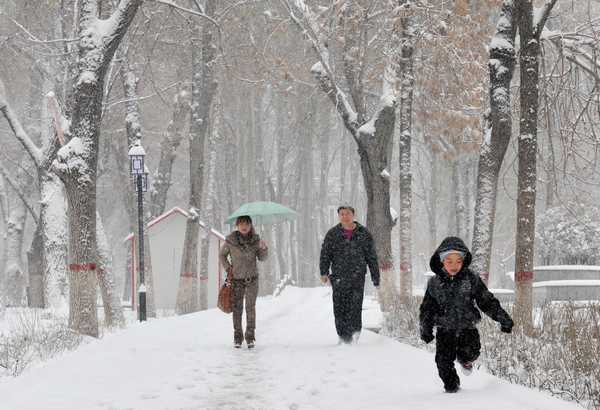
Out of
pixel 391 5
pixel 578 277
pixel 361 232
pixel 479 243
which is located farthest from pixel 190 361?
pixel 578 277

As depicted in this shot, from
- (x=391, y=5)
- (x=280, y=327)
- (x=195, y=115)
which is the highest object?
(x=391, y=5)

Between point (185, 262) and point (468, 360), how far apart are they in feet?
44.8

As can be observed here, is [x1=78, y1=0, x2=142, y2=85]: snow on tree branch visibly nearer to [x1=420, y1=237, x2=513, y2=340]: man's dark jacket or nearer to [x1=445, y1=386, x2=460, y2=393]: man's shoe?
[x1=420, y1=237, x2=513, y2=340]: man's dark jacket

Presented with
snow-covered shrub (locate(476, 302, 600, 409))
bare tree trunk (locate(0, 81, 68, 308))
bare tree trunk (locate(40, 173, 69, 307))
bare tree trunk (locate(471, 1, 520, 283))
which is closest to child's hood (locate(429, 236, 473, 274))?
snow-covered shrub (locate(476, 302, 600, 409))

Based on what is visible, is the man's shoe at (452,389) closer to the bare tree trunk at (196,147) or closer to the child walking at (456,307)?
the child walking at (456,307)

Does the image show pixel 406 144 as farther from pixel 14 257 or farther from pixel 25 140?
pixel 14 257

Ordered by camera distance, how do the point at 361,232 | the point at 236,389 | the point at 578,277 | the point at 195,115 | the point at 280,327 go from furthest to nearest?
the point at 195,115
the point at 578,277
the point at 280,327
the point at 361,232
the point at 236,389

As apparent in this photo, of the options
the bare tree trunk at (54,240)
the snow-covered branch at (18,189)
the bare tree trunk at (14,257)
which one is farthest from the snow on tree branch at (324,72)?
the snow-covered branch at (18,189)

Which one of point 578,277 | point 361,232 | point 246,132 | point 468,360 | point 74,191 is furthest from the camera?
point 246,132

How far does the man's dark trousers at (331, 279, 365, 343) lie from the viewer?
29.7ft

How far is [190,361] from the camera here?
7969 mm

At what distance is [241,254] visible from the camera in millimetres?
9469

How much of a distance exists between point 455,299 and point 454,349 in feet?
1.39

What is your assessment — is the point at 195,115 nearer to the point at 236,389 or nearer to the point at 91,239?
the point at 91,239
